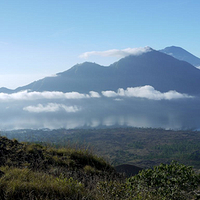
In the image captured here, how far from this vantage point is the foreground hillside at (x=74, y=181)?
4688 millimetres

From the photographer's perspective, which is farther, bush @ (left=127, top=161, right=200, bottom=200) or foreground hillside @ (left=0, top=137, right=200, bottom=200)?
bush @ (left=127, top=161, right=200, bottom=200)

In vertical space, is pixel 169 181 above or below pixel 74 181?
below

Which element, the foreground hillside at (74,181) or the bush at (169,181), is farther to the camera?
the bush at (169,181)

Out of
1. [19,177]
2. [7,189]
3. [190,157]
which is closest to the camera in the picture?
[7,189]

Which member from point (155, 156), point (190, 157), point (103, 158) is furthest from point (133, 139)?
point (103, 158)

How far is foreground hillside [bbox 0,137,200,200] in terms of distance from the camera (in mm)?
4688

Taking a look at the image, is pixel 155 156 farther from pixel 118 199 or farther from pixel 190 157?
pixel 118 199

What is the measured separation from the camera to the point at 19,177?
5270 millimetres

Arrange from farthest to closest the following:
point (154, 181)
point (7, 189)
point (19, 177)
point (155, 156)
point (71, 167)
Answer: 1. point (155, 156)
2. point (71, 167)
3. point (154, 181)
4. point (19, 177)
5. point (7, 189)

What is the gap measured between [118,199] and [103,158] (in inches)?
252

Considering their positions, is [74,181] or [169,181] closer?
[74,181]

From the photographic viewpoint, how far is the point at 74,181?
5672 millimetres

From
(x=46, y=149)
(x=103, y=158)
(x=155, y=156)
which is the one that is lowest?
(x=155, y=156)

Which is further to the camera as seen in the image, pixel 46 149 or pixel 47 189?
pixel 46 149
